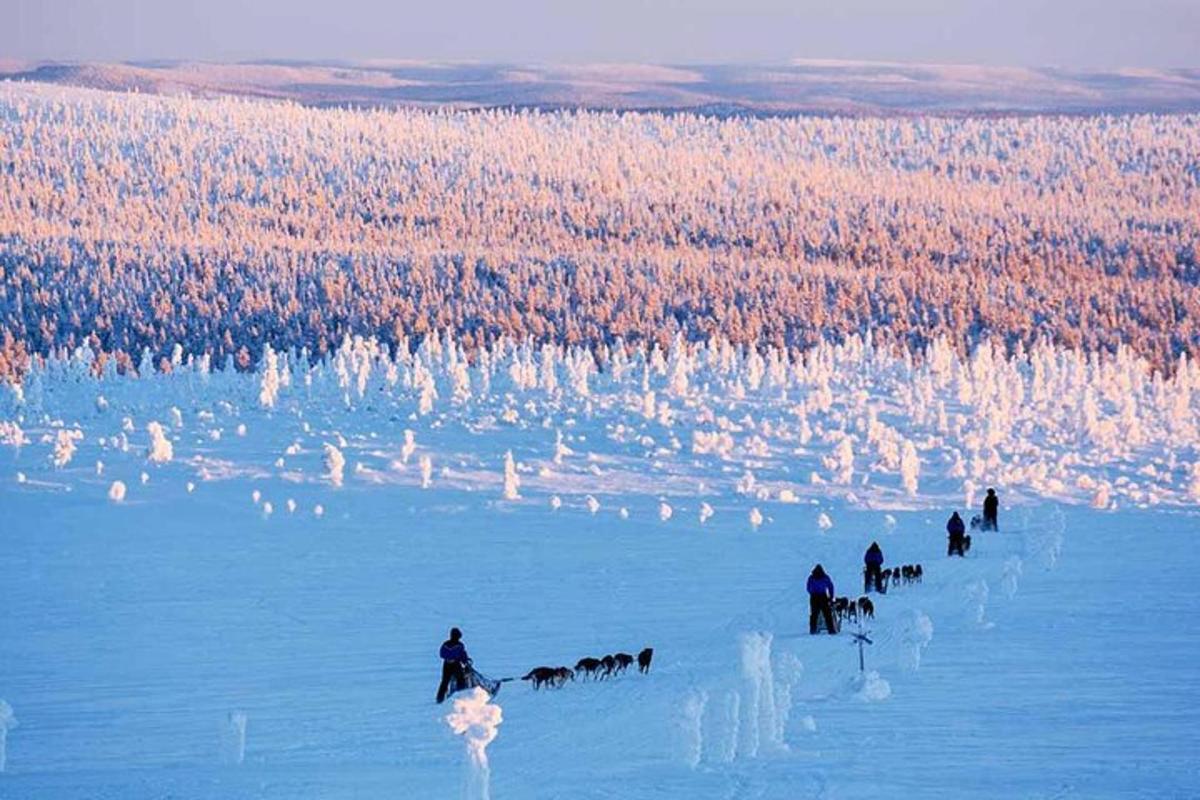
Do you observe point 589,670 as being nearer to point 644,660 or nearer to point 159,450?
point 644,660

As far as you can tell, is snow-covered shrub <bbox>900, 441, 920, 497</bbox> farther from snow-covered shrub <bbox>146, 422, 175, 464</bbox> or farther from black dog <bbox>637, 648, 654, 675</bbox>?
black dog <bbox>637, 648, 654, 675</bbox>

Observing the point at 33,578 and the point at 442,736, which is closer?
the point at 442,736

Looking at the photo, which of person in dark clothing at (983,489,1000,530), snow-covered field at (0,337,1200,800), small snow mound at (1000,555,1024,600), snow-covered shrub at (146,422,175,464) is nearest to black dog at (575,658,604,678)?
snow-covered field at (0,337,1200,800)

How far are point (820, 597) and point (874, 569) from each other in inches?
120

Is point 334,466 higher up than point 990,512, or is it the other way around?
point 990,512

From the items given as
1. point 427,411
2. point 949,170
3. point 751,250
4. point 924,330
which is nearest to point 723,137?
point 949,170

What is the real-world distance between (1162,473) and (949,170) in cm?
13544

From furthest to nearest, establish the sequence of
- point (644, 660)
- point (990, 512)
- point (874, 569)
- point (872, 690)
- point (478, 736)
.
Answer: point (990, 512), point (874, 569), point (644, 660), point (872, 690), point (478, 736)

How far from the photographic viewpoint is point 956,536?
2753 cm

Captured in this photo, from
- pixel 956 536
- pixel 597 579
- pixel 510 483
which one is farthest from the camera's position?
pixel 510 483

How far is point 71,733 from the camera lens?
18.1 m

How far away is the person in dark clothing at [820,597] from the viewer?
20531 mm

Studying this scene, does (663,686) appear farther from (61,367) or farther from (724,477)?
(61,367)

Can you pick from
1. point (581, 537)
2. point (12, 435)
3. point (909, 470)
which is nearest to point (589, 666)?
point (581, 537)
